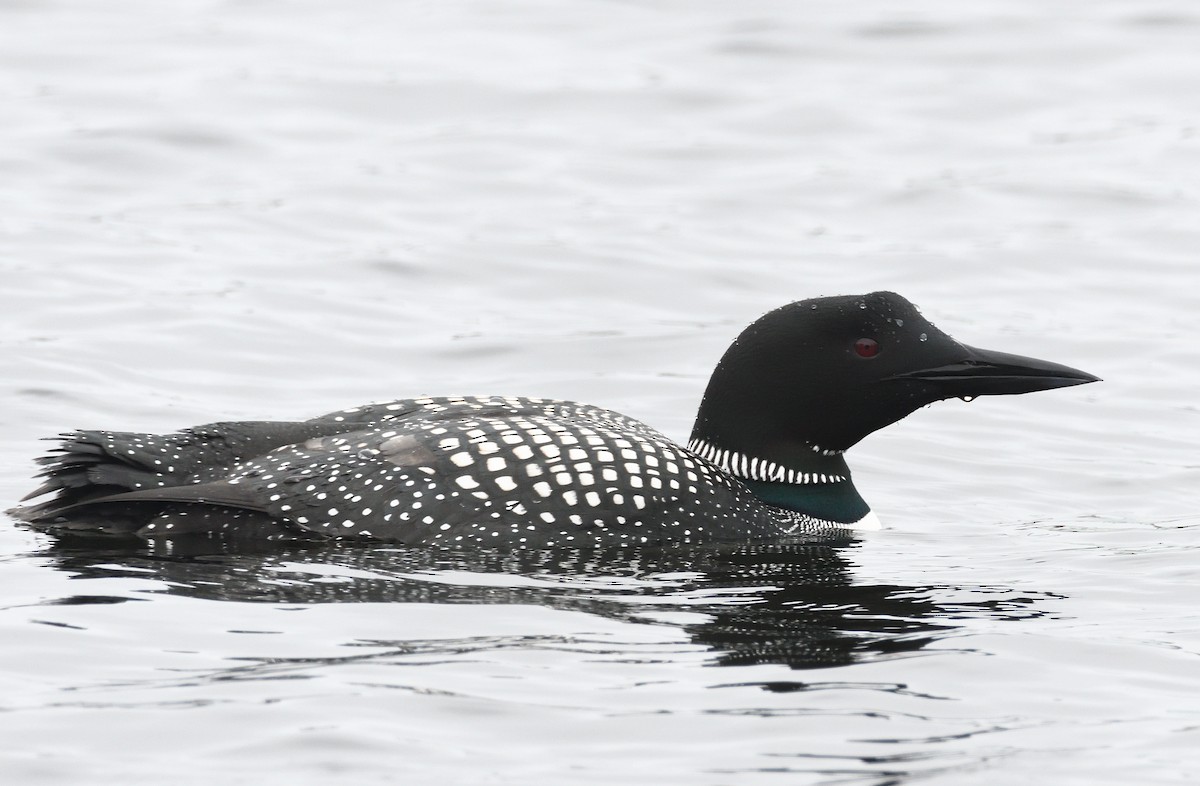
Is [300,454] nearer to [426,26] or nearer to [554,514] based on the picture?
[554,514]

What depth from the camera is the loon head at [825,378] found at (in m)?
6.86

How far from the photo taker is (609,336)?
33.4 ft

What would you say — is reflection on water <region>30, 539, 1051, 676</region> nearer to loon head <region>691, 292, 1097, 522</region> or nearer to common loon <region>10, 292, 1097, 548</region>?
common loon <region>10, 292, 1097, 548</region>

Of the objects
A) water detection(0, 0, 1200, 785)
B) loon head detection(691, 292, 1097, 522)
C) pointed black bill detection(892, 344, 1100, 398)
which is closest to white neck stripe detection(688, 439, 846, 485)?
loon head detection(691, 292, 1097, 522)

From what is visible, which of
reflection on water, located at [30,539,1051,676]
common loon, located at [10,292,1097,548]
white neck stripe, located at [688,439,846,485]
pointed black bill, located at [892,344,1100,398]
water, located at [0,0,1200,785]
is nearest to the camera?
water, located at [0,0,1200,785]

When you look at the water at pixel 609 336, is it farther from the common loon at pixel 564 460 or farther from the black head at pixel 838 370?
the black head at pixel 838 370

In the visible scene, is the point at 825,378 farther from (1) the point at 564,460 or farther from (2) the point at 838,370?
(1) the point at 564,460

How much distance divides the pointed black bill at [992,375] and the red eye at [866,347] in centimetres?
11

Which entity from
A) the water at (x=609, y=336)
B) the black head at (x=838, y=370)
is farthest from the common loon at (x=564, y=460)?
the water at (x=609, y=336)

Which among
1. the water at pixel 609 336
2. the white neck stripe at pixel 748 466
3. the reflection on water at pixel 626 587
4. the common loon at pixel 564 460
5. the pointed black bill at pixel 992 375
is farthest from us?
the white neck stripe at pixel 748 466

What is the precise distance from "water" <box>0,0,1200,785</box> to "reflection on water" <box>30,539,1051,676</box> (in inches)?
0.9

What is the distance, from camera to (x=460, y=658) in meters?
5.29

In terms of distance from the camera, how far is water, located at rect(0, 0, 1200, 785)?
16.0ft

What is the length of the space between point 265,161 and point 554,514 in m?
7.25
